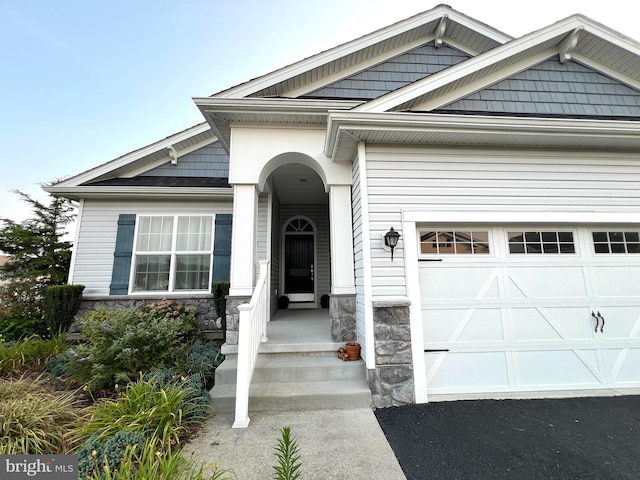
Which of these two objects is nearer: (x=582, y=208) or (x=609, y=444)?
(x=609, y=444)

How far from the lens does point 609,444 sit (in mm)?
2379

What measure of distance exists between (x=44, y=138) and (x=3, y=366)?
36.6 feet

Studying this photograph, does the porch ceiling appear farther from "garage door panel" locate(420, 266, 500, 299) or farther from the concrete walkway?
the concrete walkway

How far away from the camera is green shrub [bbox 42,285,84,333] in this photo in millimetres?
5117

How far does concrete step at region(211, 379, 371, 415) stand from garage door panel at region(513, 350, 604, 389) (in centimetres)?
209

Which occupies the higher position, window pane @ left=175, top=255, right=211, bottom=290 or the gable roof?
the gable roof

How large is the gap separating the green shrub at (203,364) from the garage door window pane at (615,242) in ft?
18.0

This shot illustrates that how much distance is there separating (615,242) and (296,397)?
4795mm

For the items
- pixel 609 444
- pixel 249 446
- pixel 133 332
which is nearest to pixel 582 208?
pixel 609 444

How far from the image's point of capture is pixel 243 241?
4.01m

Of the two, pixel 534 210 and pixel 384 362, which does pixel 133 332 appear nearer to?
pixel 384 362

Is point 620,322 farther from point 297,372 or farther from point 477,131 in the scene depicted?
point 297,372

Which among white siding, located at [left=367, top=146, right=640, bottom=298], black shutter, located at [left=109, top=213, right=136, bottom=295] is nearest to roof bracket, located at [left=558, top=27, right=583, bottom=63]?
white siding, located at [left=367, top=146, right=640, bottom=298]

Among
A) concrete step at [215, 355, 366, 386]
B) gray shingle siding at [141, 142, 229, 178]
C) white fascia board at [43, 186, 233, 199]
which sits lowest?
concrete step at [215, 355, 366, 386]
